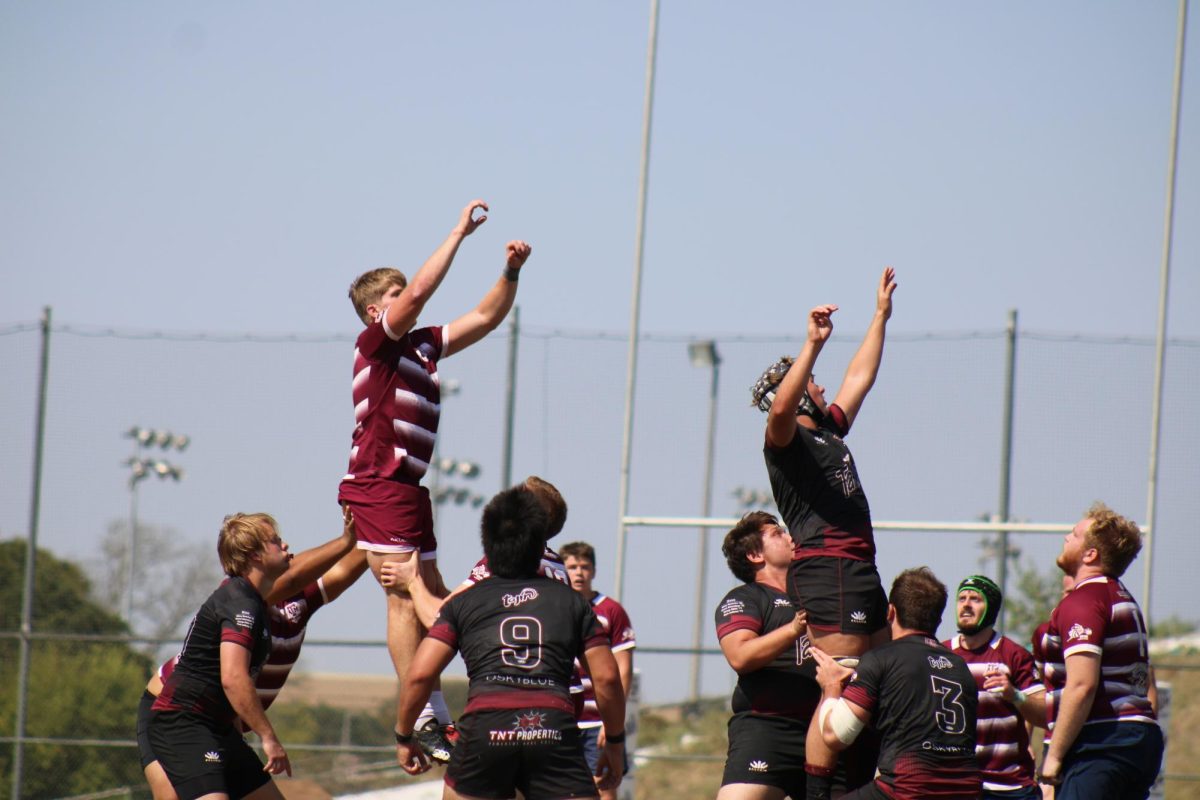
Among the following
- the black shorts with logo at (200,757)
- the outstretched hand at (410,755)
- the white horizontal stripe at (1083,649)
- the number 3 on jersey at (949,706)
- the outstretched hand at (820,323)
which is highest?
the outstretched hand at (820,323)

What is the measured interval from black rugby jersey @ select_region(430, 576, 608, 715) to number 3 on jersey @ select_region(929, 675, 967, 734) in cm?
134

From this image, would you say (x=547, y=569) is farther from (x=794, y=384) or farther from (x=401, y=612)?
(x=794, y=384)

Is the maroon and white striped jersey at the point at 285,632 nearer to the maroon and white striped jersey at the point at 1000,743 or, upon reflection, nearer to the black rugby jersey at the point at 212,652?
the black rugby jersey at the point at 212,652

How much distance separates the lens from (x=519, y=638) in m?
5.04

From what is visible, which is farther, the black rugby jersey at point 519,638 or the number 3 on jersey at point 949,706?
the number 3 on jersey at point 949,706

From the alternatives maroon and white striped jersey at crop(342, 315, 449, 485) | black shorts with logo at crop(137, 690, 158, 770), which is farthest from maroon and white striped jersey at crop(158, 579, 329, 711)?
maroon and white striped jersey at crop(342, 315, 449, 485)

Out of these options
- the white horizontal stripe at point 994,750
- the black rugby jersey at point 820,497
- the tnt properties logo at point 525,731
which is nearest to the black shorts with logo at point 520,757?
the tnt properties logo at point 525,731

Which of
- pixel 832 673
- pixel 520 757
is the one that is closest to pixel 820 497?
pixel 832 673

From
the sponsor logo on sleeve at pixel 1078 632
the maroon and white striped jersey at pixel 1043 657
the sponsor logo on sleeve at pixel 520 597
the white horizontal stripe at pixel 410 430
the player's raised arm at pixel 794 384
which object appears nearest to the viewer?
the sponsor logo on sleeve at pixel 520 597

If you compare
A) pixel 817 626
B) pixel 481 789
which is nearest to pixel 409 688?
pixel 481 789

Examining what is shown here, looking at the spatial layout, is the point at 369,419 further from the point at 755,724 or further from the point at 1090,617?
the point at 1090,617

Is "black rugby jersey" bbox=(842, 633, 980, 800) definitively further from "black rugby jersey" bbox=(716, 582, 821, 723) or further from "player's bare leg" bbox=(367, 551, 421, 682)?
"player's bare leg" bbox=(367, 551, 421, 682)

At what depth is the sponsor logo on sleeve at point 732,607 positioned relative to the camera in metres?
6.24

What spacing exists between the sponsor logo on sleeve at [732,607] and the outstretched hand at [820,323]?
1365mm
